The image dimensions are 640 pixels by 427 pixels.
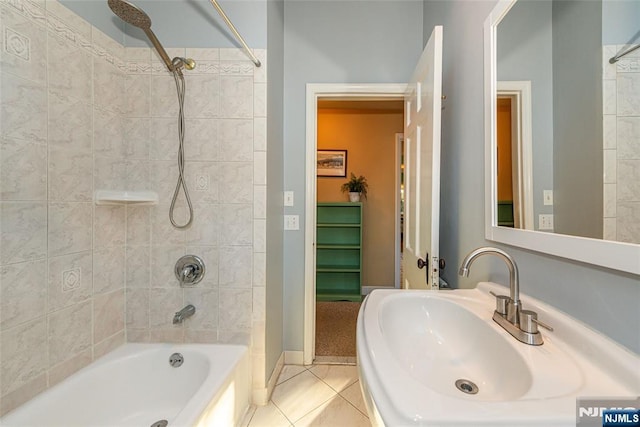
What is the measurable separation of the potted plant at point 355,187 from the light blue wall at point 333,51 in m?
1.46

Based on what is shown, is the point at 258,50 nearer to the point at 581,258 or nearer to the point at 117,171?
the point at 117,171

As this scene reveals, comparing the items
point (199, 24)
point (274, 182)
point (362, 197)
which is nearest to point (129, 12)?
point (199, 24)

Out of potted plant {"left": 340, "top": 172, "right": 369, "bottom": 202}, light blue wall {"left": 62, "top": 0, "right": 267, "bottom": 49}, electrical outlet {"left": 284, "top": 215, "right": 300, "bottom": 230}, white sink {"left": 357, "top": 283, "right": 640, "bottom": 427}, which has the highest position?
light blue wall {"left": 62, "top": 0, "right": 267, "bottom": 49}

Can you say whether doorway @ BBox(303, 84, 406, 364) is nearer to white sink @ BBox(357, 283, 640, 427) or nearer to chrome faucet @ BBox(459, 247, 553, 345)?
white sink @ BBox(357, 283, 640, 427)

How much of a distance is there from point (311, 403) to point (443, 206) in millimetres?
1442

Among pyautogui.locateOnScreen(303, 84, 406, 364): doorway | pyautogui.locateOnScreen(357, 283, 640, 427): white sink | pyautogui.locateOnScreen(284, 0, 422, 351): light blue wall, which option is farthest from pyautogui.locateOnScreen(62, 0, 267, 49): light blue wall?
pyautogui.locateOnScreen(357, 283, 640, 427): white sink

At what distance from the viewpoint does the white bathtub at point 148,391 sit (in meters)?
1.04

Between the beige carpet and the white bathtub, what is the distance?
2.71 feet

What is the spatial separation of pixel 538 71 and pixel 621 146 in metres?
0.37

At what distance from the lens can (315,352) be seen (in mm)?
2037

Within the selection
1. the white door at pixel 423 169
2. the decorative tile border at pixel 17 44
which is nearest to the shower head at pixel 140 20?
the decorative tile border at pixel 17 44

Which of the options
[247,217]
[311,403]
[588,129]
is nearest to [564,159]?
[588,129]

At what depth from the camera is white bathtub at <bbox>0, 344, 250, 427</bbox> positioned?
3.42 ft

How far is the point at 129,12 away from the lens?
1.17 m
